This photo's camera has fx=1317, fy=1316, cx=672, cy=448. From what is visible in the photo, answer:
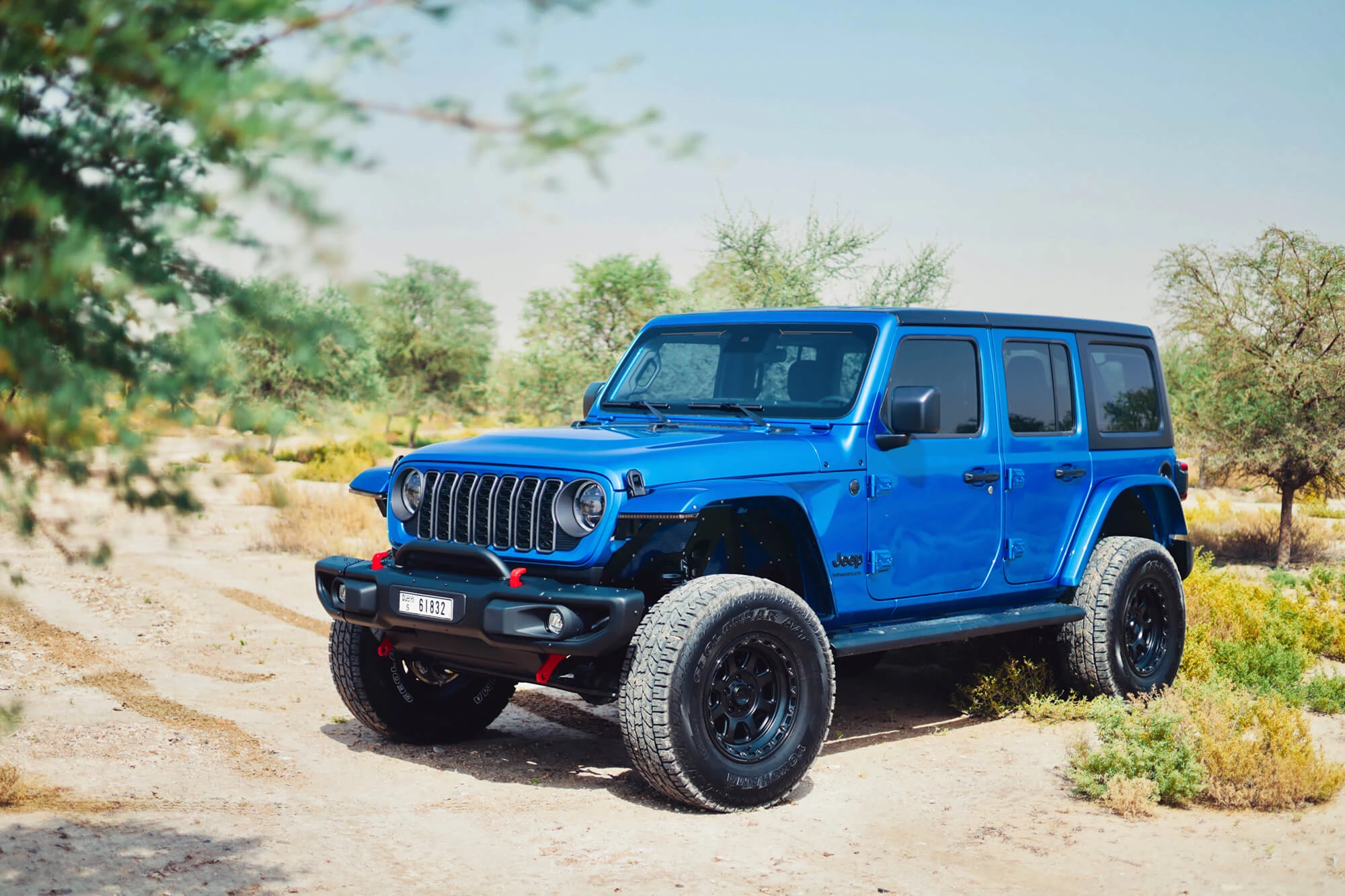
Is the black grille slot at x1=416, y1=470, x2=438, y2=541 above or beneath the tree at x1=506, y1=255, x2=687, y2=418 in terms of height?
beneath

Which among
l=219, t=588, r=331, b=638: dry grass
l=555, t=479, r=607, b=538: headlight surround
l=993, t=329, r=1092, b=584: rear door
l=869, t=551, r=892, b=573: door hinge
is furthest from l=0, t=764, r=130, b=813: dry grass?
l=219, t=588, r=331, b=638: dry grass

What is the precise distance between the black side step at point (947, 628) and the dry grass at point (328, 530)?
8768 mm

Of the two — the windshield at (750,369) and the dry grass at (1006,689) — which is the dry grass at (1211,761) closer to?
the dry grass at (1006,689)

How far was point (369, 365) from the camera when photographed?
1244 inches

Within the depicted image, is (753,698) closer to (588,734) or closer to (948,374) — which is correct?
(588,734)

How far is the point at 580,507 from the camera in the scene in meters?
5.84

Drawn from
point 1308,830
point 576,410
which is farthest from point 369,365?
point 1308,830

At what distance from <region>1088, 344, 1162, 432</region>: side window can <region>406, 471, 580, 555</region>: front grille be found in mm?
3975

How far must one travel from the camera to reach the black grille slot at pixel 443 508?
20.7ft

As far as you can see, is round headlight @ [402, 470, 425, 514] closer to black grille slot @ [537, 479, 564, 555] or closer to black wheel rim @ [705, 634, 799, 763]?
black grille slot @ [537, 479, 564, 555]

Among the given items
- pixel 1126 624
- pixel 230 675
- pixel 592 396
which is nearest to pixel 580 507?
pixel 592 396

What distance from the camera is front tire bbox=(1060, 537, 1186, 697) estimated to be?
25.7 ft

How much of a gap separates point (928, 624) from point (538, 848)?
2511 millimetres

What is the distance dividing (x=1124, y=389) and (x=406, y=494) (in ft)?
15.6
